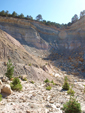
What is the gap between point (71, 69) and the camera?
821 inches

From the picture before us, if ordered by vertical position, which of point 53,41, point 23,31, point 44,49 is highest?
point 23,31

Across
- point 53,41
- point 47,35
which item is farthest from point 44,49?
point 47,35

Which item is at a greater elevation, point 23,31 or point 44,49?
point 23,31

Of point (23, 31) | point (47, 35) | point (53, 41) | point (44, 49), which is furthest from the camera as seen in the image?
point (47, 35)

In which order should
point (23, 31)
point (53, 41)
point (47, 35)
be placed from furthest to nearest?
point (47, 35) < point (53, 41) < point (23, 31)

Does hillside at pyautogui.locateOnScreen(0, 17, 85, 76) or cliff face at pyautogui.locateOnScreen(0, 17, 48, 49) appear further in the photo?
cliff face at pyautogui.locateOnScreen(0, 17, 48, 49)

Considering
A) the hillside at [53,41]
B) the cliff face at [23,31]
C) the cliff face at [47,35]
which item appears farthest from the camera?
the cliff face at [47,35]

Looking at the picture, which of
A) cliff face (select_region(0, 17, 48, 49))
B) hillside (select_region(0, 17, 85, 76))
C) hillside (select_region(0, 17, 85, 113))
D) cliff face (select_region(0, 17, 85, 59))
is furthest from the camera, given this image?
cliff face (select_region(0, 17, 85, 59))

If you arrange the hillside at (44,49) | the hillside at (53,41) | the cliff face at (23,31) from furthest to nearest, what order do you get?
1. the cliff face at (23,31)
2. the hillside at (53,41)
3. the hillside at (44,49)

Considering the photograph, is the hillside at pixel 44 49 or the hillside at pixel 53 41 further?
the hillside at pixel 53 41

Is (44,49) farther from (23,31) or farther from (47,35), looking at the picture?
(23,31)

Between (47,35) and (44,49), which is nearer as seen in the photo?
(44,49)

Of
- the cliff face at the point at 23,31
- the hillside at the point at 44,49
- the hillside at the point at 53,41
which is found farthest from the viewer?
the cliff face at the point at 23,31

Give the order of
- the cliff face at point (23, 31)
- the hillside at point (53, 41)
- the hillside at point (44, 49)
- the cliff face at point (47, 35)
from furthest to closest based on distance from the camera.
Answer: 1. the cliff face at point (47, 35)
2. the cliff face at point (23, 31)
3. the hillside at point (53, 41)
4. the hillside at point (44, 49)
